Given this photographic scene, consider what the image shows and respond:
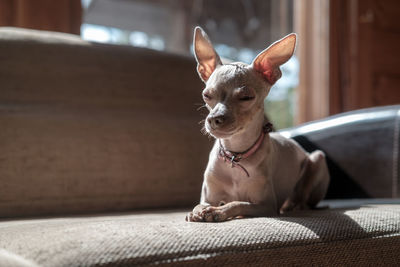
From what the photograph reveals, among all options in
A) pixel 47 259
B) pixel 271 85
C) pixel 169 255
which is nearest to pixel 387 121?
pixel 271 85

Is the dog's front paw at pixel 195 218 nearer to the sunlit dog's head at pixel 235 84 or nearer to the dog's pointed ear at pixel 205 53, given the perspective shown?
the sunlit dog's head at pixel 235 84

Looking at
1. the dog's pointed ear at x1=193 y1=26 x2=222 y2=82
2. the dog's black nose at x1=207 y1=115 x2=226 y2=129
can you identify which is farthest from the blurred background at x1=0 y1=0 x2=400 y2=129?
the dog's black nose at x1=207 y1=115 x2=226 y2=129

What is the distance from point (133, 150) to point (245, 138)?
595 mm

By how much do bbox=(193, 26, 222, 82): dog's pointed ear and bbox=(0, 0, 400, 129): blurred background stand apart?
151 centimetres

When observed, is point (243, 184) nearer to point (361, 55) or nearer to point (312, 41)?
point (312, 41)

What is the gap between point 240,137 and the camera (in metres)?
1.23

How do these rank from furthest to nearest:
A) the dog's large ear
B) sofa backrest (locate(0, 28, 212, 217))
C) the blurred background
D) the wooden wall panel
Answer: the wooden wall panel
the blurred background
sofa backrest (locate(0, 28, 212, 217))
the dog's large ear

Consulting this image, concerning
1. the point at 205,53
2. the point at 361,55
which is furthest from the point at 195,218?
the point at 361,55

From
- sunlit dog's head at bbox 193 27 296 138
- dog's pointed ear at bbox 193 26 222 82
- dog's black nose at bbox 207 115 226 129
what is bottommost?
dog's black nose at bbox 207 115 226 129

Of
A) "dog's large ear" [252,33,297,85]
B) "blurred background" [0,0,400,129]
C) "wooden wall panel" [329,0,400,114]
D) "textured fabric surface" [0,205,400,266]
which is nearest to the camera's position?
"textured fabric surface" [0,205,400,266]

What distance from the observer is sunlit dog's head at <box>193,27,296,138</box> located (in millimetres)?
1093

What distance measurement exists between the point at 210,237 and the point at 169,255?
114 mm

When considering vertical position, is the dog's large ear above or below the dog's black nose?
above

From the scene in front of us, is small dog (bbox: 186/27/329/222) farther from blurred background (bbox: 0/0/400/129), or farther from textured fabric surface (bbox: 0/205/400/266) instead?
blurred background (bbox: 0/0/400/129)
